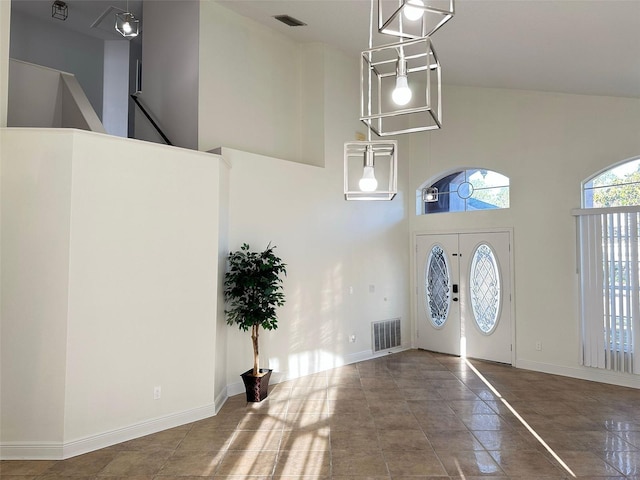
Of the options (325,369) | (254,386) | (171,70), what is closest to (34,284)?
(254,386)

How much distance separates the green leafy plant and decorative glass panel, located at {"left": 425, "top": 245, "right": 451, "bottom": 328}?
319cm

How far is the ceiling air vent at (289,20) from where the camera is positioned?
532 cm

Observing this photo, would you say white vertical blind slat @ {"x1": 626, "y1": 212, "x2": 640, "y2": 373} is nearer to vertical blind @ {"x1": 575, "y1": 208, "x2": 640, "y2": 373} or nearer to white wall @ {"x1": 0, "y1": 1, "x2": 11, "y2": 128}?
vertical blind @ {"x1": 575, "y1": 208, "x2": 640, "y2": 373}

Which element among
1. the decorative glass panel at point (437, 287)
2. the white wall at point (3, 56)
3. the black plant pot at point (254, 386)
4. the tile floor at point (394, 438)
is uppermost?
the white wall at point (3, 56)

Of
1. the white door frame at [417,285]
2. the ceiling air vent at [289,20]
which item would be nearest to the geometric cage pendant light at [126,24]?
the ceiling air vent at [289,20]

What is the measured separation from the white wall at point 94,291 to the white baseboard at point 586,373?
14.3 feet

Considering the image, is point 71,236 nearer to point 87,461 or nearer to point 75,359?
point 75,359

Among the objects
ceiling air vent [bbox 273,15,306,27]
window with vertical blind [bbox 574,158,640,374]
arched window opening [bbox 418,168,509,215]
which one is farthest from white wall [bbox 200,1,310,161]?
window with vertical blind [bbox 574,158,640,374]

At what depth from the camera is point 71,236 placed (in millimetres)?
3457

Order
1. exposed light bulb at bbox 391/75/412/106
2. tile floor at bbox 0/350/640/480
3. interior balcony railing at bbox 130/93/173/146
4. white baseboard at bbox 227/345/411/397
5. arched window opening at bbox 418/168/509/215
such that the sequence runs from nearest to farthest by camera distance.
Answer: exposed light bulb at bbox 391/75/412/106, tile floor at bbox 0/350/640/480, white baseboard at bbox 227/345/411/397, interior balcony railing at bbox 130/93/173/146, arched window opening at bbox 418/168/509/215

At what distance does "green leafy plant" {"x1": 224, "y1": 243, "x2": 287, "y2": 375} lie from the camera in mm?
4539

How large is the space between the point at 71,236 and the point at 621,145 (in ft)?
19.8

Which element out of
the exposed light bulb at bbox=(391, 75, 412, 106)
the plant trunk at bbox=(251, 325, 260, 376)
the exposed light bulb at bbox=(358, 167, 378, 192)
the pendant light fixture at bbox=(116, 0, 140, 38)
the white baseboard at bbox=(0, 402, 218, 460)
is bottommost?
the white baseboard at bbox=(0, 402, 218, 460)

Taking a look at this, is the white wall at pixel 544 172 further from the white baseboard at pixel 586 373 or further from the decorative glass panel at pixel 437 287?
the decorative glass panel at pixel 437 287
